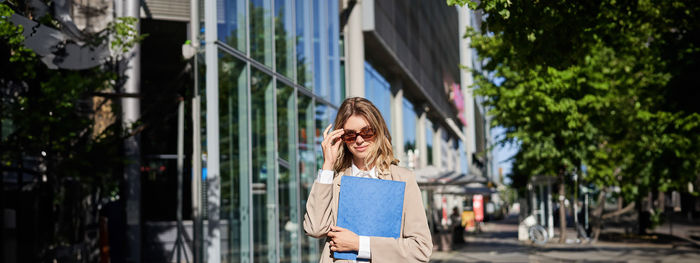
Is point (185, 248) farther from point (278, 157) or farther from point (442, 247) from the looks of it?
point (442, 247)

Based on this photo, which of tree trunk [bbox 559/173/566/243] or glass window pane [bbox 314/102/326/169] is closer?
glass window pane [bbox 314/102/326/169]

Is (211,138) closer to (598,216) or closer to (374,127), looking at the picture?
(374,127)

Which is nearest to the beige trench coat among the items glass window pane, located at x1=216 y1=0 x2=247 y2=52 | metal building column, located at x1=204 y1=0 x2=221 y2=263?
metal building column, located at x1=204 y1=0 x2=221 y2=263

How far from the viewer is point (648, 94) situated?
19.5 m

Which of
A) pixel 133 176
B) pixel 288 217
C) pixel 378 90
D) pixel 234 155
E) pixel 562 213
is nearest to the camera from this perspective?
pixel 234 155

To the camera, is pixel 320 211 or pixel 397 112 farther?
pixel 397 112

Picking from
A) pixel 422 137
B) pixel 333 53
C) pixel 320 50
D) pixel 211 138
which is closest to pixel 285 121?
pixel 320 50

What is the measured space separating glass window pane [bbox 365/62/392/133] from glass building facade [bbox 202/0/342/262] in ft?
36.1

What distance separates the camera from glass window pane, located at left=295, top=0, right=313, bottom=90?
15086 millimetres

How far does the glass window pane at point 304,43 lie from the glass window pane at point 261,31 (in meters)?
1.75

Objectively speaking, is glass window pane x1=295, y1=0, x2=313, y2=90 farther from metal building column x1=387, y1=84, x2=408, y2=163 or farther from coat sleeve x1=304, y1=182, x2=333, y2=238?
metal building column x1=387, y1=84, x2=408, y2=163

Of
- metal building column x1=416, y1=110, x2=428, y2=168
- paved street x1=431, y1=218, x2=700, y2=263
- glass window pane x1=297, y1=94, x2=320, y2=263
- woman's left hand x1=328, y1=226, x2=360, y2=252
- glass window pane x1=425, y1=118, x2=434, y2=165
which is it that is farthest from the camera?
glass window pane x1=425, y1=118, x2=434, y2=165

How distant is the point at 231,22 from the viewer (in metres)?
11.4

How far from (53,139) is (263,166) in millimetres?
3212
